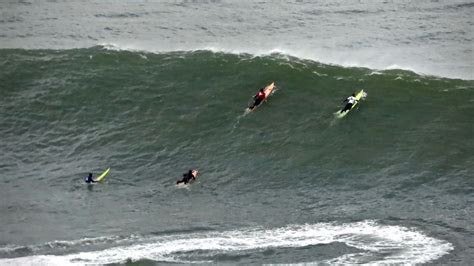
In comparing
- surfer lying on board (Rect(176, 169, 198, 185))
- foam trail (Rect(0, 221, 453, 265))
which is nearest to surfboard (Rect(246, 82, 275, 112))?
surfer lying on board (Rect(176, 169, 198, 185))

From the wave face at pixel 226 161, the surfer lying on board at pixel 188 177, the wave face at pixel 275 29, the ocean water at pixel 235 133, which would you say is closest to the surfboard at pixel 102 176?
the ocean water at pixel 235 133

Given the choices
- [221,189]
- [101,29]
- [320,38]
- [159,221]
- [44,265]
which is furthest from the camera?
[101,29]

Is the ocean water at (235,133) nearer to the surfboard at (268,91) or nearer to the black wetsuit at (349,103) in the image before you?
the surfboard at (268,91)

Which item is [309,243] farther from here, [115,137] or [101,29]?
[101,29]

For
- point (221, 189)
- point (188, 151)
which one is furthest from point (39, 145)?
point (221, 189)

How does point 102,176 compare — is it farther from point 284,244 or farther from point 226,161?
point 284,244
